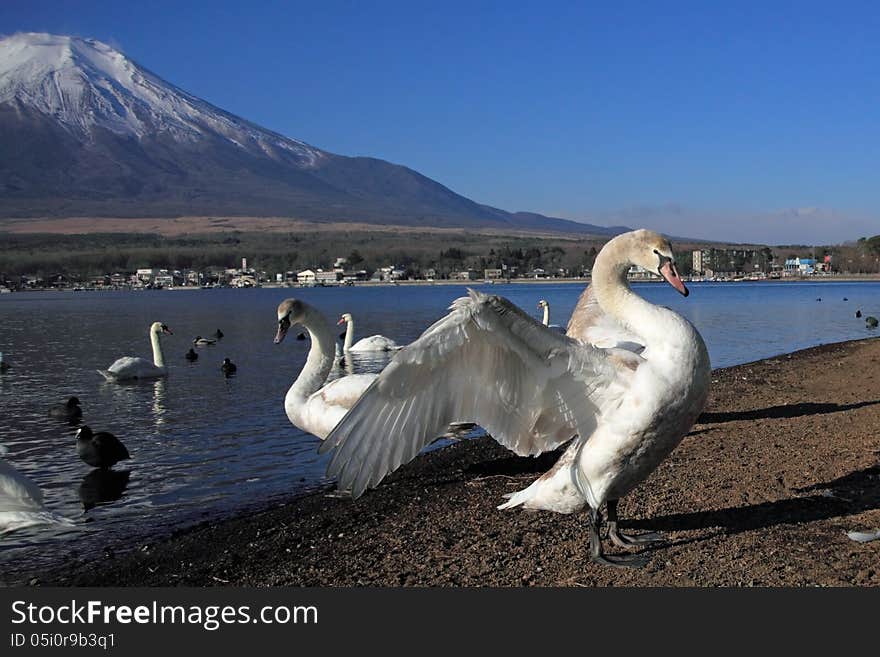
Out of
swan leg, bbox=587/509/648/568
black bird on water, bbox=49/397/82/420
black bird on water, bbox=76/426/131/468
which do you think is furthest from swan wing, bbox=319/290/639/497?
black bird on water, bbox=49/397/82/420

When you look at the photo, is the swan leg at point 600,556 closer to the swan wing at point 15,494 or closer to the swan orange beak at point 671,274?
A: the swan orange beak at point 671,274

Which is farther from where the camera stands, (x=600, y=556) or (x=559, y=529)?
(x=559, y=529)

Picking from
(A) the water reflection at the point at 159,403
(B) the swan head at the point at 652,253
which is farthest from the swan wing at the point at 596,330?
(A) the water reflection at the point at 159,403

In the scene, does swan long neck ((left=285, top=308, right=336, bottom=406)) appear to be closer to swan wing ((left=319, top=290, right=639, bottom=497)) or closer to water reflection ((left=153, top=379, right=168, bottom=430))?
swan wing ((left=319, top=290, right=639, bottom=497))

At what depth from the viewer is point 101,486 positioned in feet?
39.9

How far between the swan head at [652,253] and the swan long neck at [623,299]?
0.05m

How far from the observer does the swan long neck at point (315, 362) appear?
39.4 feet

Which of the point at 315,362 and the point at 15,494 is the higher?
the point at 315,362

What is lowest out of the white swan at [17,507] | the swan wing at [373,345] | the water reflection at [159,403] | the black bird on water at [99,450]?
the water reflection at [159,403]

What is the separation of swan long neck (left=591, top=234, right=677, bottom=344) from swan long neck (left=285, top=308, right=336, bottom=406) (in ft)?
20.3

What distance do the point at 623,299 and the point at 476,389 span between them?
1.28 meters

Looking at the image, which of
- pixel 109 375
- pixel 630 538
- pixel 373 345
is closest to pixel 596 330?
pixel 630 538

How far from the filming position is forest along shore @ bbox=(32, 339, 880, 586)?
6.14 meters

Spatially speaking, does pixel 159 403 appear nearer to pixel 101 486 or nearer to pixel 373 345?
pixel 101 486
